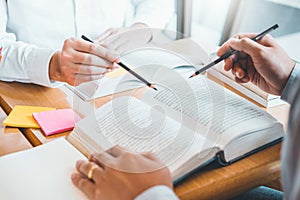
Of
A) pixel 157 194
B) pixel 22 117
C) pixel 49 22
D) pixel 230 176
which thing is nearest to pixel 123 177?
pixel 157 194

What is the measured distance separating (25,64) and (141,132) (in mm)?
467

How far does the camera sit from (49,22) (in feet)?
4.89

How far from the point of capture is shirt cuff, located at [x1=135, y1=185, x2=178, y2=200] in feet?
2.25

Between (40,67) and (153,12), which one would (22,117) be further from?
(153,12)

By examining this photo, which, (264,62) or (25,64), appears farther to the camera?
(25,64)

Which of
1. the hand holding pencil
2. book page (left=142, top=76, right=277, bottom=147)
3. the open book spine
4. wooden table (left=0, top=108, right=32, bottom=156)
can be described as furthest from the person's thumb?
wooden table (left=0, top=108, right=32, bottom=156)

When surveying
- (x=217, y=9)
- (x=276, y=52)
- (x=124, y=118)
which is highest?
(x=276, y=52)

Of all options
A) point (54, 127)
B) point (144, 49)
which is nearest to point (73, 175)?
point (54, 127)

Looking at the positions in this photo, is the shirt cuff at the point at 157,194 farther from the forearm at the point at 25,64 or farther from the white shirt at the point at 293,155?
the forearm at the point at 25,64

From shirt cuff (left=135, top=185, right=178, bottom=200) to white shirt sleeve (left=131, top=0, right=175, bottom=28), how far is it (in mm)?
1008

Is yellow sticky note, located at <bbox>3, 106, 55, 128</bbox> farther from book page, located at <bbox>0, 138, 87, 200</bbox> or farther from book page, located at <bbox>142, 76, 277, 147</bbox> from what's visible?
book page, located at <bbox>142, 76, 277, 147</bbox>

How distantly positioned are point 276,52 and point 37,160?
63 centimetres

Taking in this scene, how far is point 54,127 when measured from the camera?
936 millimetres

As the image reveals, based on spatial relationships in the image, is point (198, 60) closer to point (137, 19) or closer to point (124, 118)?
point (124, 118)
